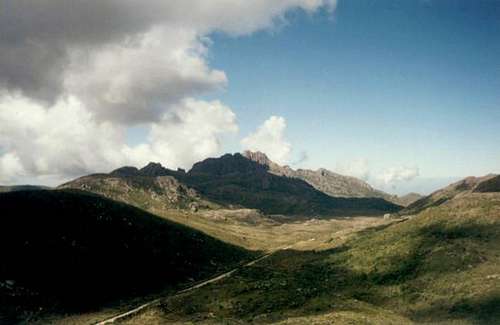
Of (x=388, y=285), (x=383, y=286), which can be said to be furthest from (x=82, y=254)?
(x=388, y=285)

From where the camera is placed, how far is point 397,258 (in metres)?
107

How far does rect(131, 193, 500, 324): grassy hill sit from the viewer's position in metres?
72.0

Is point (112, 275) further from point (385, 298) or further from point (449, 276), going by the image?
point (449, 276)

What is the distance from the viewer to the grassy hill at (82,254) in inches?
3932

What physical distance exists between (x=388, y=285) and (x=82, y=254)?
301 ft

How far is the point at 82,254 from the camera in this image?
123 meters

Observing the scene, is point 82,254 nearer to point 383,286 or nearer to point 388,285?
point 383,286

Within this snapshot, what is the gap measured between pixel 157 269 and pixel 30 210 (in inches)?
1858

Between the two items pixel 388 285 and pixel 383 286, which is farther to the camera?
pixel 383 286

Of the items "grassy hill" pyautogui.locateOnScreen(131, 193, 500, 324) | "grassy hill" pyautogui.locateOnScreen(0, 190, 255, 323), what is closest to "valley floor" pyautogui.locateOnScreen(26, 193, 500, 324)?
"grassy hill" pyautogui.locateOnScreen(131, 193, 500, 324)

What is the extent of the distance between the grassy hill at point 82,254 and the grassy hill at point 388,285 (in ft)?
82.6

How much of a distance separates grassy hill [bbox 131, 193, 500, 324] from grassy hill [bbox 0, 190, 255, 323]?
25181 mm

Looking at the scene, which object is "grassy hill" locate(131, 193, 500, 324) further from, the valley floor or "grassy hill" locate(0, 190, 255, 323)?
"grassy hill" locate(0, 190, 255, 323)

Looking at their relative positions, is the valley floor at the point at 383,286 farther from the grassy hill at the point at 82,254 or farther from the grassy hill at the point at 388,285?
the grassy hill at the point at 82,254
